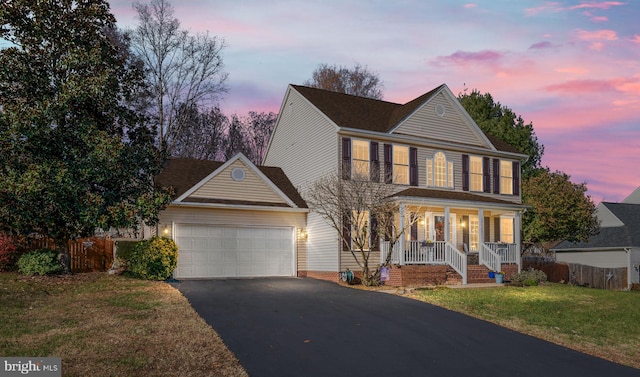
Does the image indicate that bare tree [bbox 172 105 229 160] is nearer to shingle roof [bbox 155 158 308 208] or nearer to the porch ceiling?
shingle roof [bbox 155 158 308 208]

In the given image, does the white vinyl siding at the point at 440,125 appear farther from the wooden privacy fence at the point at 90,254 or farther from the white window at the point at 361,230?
the wooden privacy fence at the point at 90,254

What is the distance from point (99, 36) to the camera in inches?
744

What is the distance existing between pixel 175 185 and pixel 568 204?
20591mm

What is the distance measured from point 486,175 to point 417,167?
4.20 metres

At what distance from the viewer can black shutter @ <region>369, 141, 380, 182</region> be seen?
22197 millimetres

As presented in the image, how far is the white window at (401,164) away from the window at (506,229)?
598 centimetres

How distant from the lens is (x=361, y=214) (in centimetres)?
2238

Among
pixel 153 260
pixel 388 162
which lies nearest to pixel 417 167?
pixel 388 162

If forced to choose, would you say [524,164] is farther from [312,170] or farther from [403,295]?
[403,295]

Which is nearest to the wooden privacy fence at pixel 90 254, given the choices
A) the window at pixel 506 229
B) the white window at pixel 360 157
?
the white window at pixel 360 157

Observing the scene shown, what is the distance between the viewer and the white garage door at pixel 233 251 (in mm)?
21391

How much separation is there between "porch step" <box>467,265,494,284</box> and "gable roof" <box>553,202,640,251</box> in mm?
15194

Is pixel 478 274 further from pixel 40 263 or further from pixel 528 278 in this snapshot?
pixel 40 263

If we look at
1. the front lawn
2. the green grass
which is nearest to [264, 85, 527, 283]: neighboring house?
the green grass
